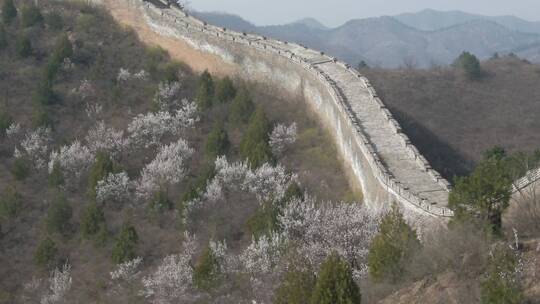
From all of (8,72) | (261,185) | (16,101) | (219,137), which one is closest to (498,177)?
(261,185)

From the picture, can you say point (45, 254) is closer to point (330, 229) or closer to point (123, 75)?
point (330, 229)

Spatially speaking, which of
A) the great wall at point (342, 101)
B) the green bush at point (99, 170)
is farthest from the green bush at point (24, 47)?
the green bush at point (99, 170)

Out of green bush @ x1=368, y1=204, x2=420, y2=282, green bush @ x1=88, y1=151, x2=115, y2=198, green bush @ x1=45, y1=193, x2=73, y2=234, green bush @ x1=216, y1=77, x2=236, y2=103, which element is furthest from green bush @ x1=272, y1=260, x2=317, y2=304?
green bush @ x1=216, y1=77, x2=236, y2=103

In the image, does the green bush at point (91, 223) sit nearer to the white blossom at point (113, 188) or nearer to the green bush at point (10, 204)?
the white blossom at point (113, 188)

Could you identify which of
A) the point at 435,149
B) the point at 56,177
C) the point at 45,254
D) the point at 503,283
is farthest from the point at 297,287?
the point at 435,149

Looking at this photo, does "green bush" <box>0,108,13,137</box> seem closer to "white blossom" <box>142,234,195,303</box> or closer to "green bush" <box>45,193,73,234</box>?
"green bush" <box>45,193,73,234</box>
